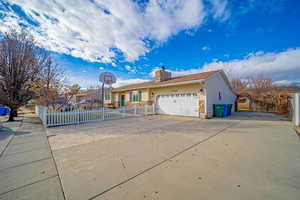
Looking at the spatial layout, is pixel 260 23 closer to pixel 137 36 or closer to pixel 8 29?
pixel 137 36

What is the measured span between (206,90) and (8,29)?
16.1 m

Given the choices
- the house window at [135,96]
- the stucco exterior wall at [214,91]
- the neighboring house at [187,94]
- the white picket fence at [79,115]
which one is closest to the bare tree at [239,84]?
the neighboring house at [187,94]

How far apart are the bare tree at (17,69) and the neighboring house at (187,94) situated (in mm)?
8956

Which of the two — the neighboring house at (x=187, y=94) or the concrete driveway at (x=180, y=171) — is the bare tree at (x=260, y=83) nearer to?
the neighboring house at (x=187, y=94)

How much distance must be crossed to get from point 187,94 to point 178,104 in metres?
1.28

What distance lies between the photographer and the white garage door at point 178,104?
1012 centimetres

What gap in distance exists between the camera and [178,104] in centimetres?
1110

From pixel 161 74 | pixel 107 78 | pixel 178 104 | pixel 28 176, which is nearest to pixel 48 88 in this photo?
pixel 107 78

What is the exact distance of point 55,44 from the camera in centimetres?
984

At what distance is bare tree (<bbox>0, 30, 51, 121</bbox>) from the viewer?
8.55m

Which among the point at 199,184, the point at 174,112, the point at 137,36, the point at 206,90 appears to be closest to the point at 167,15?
→ the point at 137,36

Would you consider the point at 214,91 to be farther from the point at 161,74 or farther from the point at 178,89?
the point at 161,74

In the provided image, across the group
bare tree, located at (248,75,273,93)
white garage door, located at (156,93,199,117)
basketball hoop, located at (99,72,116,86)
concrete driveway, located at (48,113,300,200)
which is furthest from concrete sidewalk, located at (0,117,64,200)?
bare tree, located at (248,75,273,93)

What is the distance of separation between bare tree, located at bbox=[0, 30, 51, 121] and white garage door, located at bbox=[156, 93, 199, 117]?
429 inches
